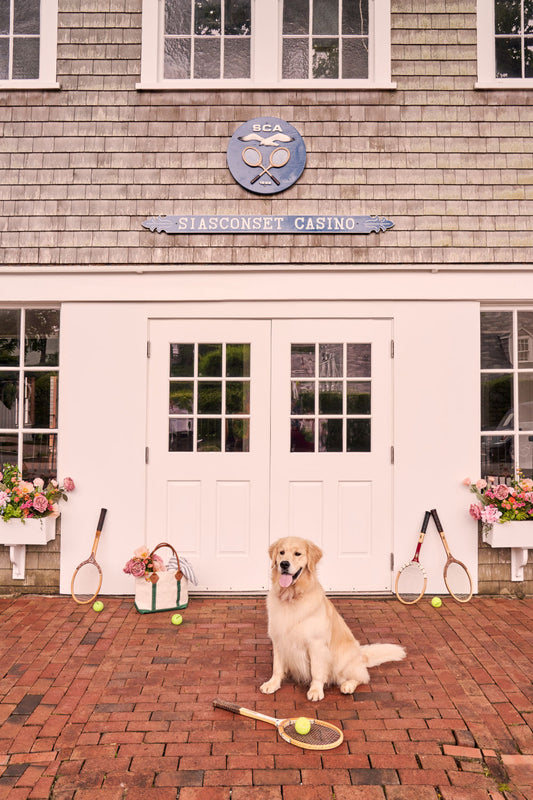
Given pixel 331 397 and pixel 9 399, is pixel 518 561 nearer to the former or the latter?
pixel 331 397

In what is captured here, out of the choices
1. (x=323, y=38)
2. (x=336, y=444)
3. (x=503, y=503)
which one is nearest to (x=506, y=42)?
(x=323, y=38)

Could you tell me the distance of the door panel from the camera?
521 centimetres

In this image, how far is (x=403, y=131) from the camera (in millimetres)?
5289

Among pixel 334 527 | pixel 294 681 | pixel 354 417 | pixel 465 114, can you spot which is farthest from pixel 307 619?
pixel 465 114

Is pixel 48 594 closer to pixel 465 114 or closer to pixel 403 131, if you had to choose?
pixel 403 131

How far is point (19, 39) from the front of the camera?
17.7 feet

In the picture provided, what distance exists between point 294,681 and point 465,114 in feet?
15.8

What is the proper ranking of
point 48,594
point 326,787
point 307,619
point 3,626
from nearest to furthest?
point 326,787
point 307,619
point 3,626
point 48,594

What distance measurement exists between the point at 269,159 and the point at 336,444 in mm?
2580

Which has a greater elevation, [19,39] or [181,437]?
[19,39]

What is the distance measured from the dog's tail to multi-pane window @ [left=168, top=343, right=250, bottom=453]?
6.73 feet

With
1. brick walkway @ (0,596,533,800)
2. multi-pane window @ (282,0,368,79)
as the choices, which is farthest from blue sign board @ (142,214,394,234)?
brick walkway @ (0,596,533,800)

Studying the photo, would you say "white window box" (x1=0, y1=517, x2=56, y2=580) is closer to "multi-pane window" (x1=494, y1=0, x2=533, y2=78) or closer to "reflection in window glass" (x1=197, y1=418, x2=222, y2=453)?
"reflection in window glass" (x1=197, y1=418, x2=222, y2=453)

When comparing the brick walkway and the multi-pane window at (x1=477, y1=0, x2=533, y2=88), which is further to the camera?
the multi-pane window at (x1=477, y1=0, x2=533, y2=88)
